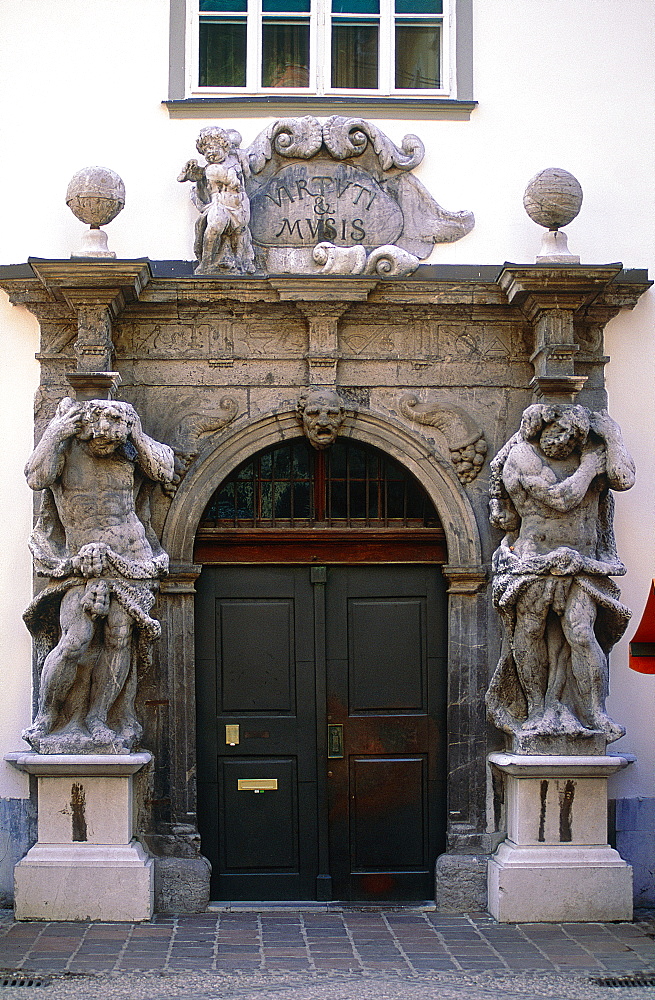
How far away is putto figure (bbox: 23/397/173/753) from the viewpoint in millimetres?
7188

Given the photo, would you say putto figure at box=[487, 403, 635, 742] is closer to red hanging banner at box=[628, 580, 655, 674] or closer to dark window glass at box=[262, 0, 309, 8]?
red hanging banner at box=[628, 580, 655, 674]

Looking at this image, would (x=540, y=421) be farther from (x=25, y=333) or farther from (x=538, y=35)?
(x=25, y=333)

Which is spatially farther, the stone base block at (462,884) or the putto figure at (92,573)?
the stone base block at (462,884)

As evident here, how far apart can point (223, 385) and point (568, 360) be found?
2.13 meters

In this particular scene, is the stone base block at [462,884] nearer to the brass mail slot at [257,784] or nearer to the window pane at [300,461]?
the brass mail slot at [257,784]

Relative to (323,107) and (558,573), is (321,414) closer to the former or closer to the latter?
(558,573)

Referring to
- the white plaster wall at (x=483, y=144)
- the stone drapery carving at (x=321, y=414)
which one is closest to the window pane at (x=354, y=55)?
the white plaster wall at (x=483, y=144)

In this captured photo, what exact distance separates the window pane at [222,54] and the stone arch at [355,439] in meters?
2.25

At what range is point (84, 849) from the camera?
23.5ft

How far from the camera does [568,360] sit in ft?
25.0

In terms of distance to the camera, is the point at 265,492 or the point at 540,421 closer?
the point at 540,421

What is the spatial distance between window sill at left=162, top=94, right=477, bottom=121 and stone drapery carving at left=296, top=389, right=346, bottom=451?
1841 millimetres

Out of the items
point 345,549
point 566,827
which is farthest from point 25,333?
point 566,827

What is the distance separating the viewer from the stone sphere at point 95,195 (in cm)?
743
